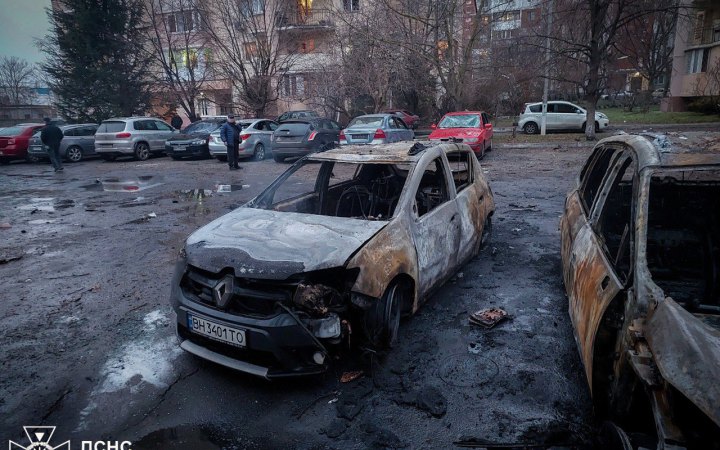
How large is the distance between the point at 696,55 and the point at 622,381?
117 feet

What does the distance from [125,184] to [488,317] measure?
1216cm

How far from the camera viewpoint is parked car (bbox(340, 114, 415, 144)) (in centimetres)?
1466

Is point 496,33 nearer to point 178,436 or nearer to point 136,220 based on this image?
point 136,220

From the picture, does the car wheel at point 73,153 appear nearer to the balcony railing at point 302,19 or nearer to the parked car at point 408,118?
the balcony railing at point 302,19

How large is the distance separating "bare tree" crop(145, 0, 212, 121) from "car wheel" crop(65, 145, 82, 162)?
25.0 feet

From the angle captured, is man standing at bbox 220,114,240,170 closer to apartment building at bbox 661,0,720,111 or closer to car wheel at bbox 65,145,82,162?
car wheel at bbox 65,145,82,162

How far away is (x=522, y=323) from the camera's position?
4098mm

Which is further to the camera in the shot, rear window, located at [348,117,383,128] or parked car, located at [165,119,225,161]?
parked car, located at [165,119,225,161]

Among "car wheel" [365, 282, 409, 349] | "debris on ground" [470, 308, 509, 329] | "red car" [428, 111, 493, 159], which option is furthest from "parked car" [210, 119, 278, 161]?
"car wheel" [365, 282, 409, 349]

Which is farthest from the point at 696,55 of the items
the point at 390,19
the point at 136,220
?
the point at 136,220

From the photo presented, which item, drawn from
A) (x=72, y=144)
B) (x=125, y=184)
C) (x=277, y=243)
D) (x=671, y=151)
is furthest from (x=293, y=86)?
(x=671, y=151)

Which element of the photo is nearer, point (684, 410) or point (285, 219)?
point (684, 410)

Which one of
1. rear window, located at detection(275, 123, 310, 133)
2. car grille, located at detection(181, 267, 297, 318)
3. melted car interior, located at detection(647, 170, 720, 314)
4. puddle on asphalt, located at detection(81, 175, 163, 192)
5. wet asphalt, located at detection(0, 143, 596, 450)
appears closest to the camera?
wet asphalt, located at detection(0, 143, 596, 450)

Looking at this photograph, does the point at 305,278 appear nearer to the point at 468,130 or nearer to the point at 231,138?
the point at 231,138
